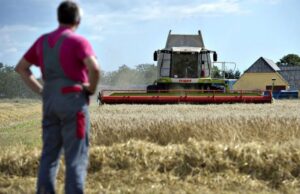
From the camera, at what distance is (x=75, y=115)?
13.0 feet

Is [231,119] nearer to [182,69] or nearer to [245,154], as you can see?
[245,154]

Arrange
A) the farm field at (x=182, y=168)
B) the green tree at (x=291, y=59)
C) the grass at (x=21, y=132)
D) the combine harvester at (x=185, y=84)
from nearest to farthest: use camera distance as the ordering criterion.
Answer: the farm field at (x=182, y=168) < the grass at (x=21, y=132) < the combine harvester at (x=185, y=84) < the green tree at (x=291, y=59)

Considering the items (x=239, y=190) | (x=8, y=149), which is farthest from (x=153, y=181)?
(x=8, y=149)

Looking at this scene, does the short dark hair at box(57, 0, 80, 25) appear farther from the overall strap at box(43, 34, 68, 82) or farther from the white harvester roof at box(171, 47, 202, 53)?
the white harvester roof at box(171, 47, 202, 53)

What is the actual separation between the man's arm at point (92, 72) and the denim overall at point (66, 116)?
9 cm

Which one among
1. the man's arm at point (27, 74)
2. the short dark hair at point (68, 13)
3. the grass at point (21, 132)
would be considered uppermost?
the short dark hair at point (68, 13)

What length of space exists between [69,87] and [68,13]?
0.67 meters

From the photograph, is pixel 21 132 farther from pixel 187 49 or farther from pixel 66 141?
pixel 66 141

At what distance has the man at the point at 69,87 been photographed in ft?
12.9

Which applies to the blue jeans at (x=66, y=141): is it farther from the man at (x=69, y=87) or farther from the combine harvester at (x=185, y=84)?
the combine harvester at (x=185, y=84)

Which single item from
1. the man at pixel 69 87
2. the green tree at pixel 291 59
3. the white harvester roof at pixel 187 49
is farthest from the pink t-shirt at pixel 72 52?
the green tree at pixel 291 59

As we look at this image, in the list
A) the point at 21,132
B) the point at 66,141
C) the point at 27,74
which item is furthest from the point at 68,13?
the point at 21,132

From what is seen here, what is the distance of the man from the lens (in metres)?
3.94

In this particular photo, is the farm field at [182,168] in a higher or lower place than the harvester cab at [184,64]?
lower
